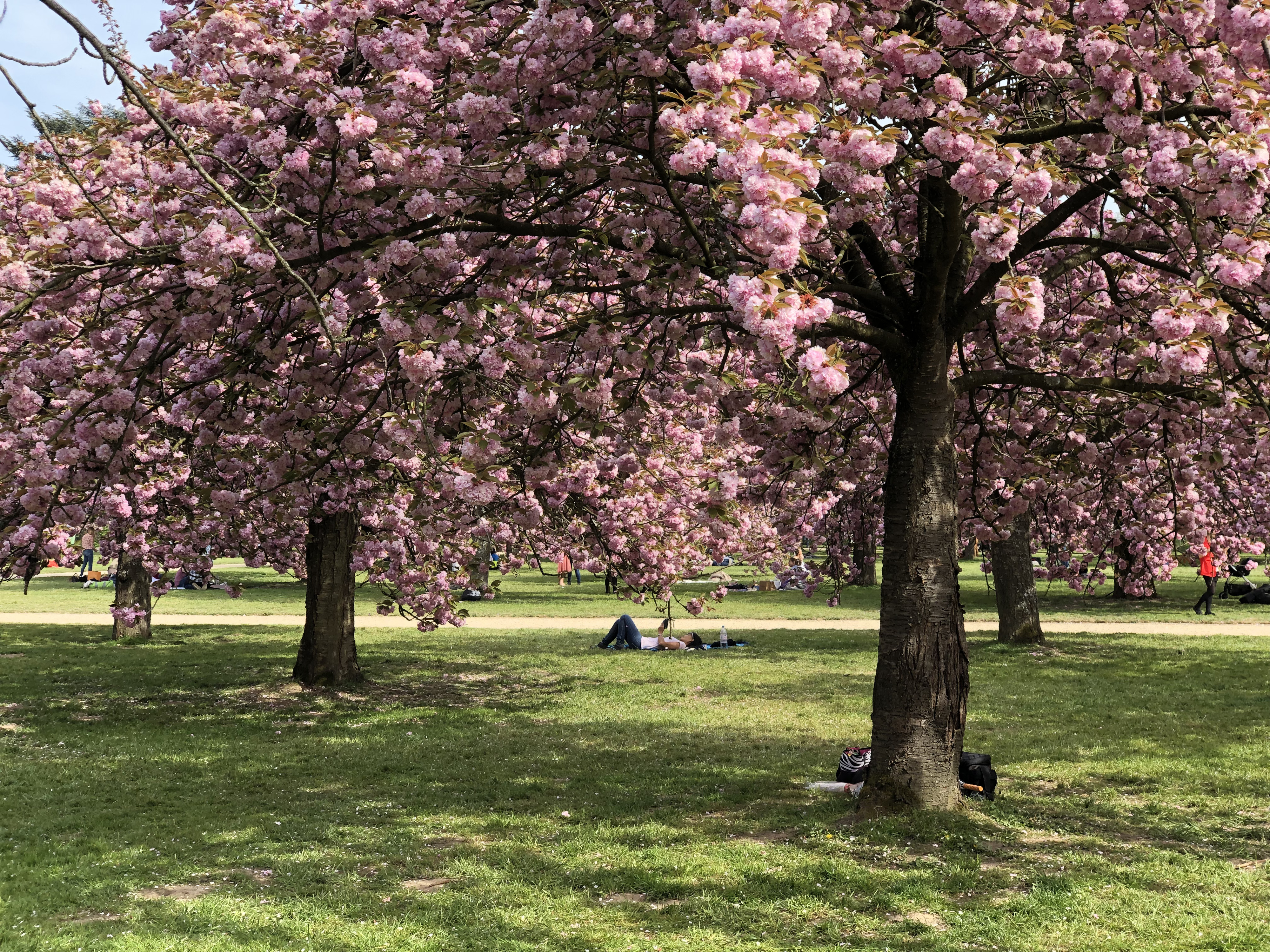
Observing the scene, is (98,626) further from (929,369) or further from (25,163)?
(929,369)

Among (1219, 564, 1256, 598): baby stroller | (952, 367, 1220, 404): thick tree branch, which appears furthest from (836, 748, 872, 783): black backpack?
(1219, 564, 1256, 598): baby stroller

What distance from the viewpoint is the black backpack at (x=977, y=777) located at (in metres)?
8.99

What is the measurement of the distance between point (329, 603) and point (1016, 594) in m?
12.2

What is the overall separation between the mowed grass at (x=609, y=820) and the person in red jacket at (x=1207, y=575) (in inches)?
266

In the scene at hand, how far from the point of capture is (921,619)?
8.28 m

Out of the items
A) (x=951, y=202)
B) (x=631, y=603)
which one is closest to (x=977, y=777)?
(x=951, y=202)

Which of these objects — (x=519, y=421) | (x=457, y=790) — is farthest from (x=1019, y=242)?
(x=457, y=790)

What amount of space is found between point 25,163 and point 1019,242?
8.28m

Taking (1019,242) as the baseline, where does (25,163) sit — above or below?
above

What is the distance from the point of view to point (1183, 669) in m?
17.4

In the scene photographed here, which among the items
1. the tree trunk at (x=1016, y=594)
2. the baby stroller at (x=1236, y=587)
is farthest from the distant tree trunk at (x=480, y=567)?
the baby stroller at (x=1236, y=587)

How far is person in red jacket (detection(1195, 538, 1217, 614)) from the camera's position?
2345 cm

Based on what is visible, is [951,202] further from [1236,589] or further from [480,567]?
[1236,589]

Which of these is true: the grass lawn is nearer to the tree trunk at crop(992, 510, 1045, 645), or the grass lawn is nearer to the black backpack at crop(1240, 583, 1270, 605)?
the black backpack at crop(1240, 583, 1270, 605)
